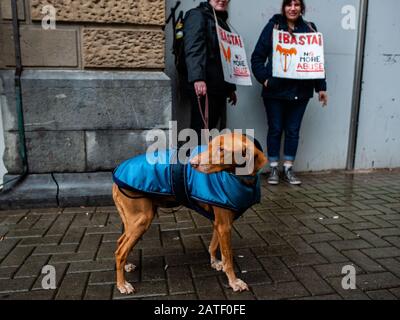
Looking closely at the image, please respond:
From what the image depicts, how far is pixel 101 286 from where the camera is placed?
261 cm

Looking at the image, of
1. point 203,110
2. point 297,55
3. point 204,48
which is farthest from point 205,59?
point 297,55

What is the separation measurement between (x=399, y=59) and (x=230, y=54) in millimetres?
3224

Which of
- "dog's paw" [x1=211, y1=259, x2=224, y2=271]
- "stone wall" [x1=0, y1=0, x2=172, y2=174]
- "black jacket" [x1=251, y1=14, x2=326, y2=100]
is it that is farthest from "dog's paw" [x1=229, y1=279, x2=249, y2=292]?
"black jacket" [x1=251, y1=14, x2=326, y2=100]

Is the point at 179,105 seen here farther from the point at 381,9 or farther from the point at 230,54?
the point at 381,9

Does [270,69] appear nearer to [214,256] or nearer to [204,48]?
[204,48]

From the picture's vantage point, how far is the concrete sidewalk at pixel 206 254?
8.42 ft

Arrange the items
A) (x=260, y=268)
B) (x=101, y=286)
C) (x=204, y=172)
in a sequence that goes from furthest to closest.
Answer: (x=260, y=268) → (x=101, y=286) → (x=204, y=172)

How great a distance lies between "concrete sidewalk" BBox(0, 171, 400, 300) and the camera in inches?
101

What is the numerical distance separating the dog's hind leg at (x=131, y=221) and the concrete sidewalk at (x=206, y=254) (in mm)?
265

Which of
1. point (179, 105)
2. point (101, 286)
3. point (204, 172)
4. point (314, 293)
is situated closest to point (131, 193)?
point (204, 172)

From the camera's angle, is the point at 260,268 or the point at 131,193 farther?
the point at 260,268

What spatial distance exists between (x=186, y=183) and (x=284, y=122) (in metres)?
3.27

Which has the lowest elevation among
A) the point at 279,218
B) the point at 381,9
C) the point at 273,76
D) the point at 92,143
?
the point at 279,218

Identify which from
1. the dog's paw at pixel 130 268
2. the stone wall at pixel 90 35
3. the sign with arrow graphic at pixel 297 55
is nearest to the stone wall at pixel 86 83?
the stone wall at pixel 90 35
